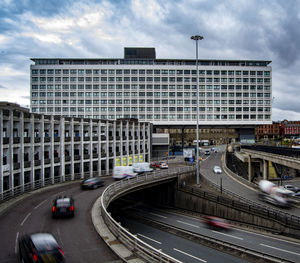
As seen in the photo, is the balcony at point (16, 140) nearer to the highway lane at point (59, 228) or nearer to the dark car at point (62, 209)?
the highway lane at point (59, 228)

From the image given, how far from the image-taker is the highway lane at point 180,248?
2300 cm

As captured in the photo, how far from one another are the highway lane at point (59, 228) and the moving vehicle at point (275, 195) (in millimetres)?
22432

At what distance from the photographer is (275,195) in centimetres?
3388

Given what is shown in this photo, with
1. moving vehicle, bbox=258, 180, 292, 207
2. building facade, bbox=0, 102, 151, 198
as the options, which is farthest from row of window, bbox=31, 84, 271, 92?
moving vehicle, bbox=258, 180, 292, 207

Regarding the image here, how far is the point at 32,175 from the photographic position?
32562mm

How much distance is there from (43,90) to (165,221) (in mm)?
79846

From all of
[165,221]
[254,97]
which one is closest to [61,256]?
[165,221]

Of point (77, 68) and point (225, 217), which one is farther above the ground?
point (77, 68)

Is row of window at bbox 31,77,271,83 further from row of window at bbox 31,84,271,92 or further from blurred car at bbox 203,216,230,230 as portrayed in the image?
blurred car at bbox 203,216,230,230

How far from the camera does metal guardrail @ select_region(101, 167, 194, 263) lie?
1198 cm

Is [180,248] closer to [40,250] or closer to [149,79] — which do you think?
[40,250]

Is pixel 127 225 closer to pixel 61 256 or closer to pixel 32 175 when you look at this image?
pixel 32 175

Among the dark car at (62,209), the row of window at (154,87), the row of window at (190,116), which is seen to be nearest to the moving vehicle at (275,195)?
the dark car at (62,209)

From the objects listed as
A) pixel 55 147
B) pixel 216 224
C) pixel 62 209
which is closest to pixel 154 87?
pixel 55 147
